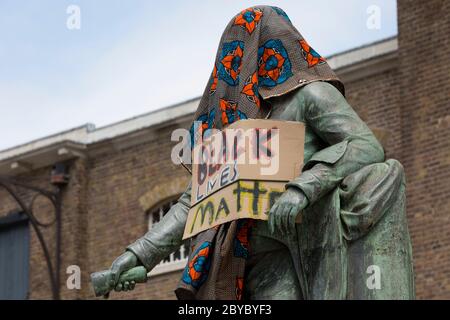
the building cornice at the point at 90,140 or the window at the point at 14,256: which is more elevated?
the building cornice at the point at 90,140

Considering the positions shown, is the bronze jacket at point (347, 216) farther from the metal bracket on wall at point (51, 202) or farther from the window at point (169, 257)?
the metal bracket on wall at point (51, 202)

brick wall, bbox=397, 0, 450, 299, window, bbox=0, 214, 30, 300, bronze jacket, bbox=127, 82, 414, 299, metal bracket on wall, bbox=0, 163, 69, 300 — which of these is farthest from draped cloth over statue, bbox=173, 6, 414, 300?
window, bbox=0, 214, 30, 300

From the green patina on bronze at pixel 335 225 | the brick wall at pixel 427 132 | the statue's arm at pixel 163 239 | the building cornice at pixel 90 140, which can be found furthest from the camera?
the building cornice at pixel 90 140

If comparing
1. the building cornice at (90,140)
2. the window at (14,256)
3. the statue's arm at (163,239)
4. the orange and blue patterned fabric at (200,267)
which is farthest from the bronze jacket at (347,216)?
the window at (14,256)

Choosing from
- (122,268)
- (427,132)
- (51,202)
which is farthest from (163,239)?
(51,202)

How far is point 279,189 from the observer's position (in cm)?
734

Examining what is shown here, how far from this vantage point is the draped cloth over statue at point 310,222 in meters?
7.30

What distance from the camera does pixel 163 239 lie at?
7.90 m

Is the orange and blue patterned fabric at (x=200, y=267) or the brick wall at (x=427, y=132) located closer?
the orange and blue patterned fabric at (x=200, y=267)

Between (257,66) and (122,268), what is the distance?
1.24m

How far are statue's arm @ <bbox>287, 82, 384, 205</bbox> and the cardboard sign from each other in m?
0.13

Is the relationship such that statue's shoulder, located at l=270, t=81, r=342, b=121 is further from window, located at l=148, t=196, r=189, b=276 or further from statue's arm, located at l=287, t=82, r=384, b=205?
window, located at l=148, t=196, r=189, b=276

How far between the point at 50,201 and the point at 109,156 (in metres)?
1.54
